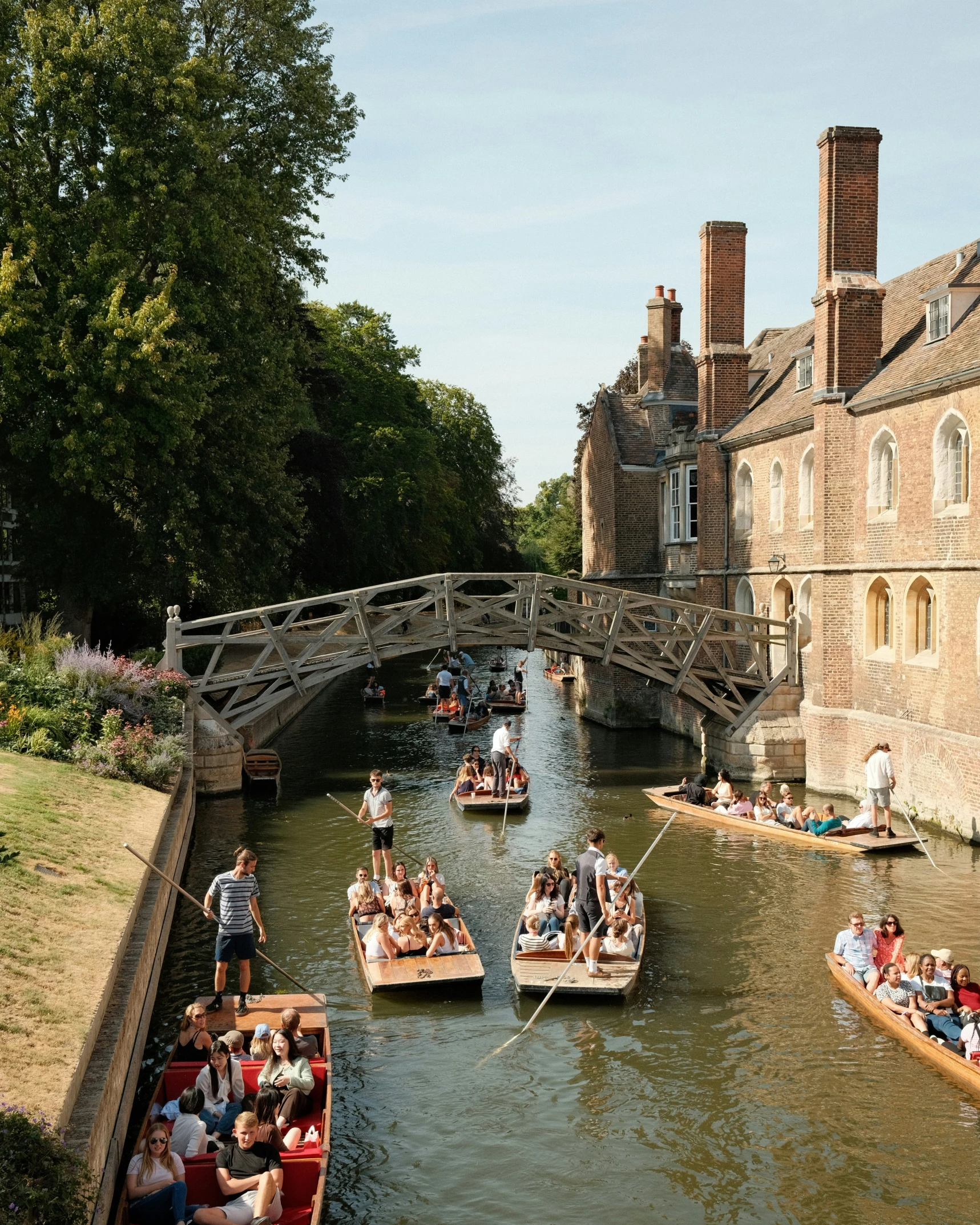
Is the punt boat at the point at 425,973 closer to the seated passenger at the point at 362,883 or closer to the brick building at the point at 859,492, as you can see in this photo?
the seated passenger at the point at 362,883

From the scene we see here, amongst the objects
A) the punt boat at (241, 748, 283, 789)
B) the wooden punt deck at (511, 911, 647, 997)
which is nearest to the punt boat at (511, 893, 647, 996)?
the wooden punt deck at (511, 911, 647, 997)

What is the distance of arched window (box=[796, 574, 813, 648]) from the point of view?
24.2 metres

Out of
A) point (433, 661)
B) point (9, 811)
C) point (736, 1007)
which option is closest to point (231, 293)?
point (9, 811)

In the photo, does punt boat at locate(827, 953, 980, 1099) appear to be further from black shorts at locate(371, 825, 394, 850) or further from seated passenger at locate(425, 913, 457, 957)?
black shorts at locate(371, 825, 394, 850)

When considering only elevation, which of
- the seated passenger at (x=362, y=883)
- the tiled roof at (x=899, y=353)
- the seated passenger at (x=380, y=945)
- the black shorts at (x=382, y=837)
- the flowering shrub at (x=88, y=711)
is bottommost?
the seated passenger at (x=380, y=945)

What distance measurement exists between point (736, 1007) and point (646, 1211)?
404cm

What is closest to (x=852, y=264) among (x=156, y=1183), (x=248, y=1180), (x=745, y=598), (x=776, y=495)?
(x=776, y=495)

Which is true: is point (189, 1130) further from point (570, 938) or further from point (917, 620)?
point (917, 620)

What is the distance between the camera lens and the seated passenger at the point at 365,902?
46.8 feet

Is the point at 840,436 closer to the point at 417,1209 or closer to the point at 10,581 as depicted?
the point at 417,1209

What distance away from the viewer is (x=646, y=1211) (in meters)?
8.62

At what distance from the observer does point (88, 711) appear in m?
18.7

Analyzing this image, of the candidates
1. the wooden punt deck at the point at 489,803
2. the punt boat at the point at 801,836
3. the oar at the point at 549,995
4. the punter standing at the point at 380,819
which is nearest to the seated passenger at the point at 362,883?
the punter standing at the point at 380,819

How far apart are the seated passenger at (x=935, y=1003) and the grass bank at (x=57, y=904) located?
7.44 meters
